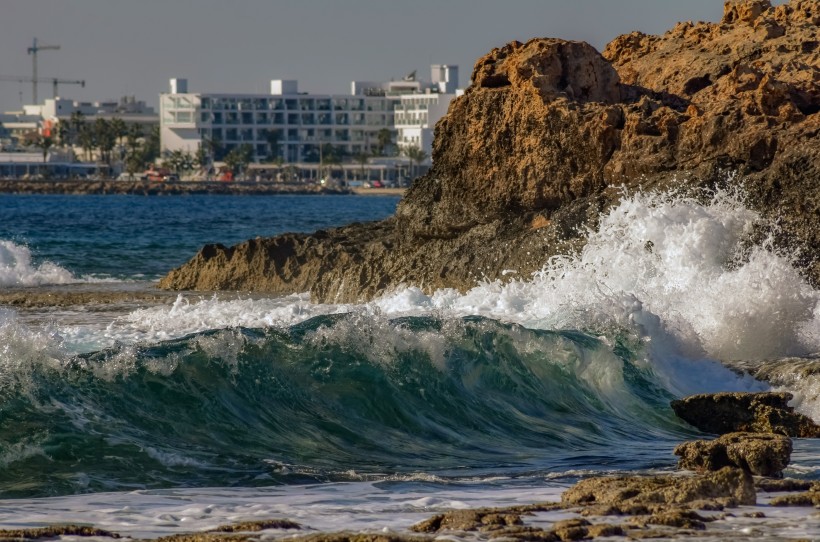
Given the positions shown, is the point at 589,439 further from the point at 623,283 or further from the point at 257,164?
Result: the point at 257,164

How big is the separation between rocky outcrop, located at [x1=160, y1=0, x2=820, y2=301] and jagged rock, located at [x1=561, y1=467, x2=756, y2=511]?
955 cm

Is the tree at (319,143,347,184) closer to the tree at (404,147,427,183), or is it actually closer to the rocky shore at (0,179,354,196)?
the tree at (404,147,427,183)

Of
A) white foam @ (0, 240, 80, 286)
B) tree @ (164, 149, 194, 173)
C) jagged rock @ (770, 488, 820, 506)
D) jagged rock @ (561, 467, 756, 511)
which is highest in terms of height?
tree @ (164, 149, 194, 173)

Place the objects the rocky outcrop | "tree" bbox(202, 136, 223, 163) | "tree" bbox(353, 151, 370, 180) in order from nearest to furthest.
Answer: the rocky outcrop → "tree" bbox(353, 151, 370, 180) → "tree" bbox(202, 136, 223, 163)

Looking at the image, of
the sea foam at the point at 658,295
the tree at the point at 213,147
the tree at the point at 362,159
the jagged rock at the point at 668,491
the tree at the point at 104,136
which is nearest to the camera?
the jagged rock at the point at 668,491

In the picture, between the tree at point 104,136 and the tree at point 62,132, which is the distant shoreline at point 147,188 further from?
the tree at point 62,132

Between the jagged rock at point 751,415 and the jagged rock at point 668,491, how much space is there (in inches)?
136

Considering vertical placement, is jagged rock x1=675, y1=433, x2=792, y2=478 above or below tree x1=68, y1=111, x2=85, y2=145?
below

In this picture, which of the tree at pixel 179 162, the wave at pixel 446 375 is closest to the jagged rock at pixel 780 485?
the wave at pixel 446 375

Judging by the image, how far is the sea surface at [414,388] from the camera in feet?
30.9

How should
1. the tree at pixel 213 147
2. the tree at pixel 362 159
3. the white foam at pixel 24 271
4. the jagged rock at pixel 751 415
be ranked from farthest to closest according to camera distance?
the tree at pixel 213 147, the tree at pixel 362 159, the white foam at pixel 24 271, the jagged rock at pixel 751 415

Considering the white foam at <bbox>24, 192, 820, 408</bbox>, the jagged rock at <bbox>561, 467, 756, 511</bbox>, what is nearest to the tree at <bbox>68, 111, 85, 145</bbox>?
the white foam at <bbox>24, 192, 820, 408</bbox>

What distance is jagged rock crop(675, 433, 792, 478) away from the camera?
31.8 feet

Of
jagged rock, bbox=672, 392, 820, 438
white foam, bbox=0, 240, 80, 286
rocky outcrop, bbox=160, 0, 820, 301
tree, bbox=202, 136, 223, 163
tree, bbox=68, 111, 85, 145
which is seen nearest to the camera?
Result: jagged rock, bbox=672, 392, 820, 438
